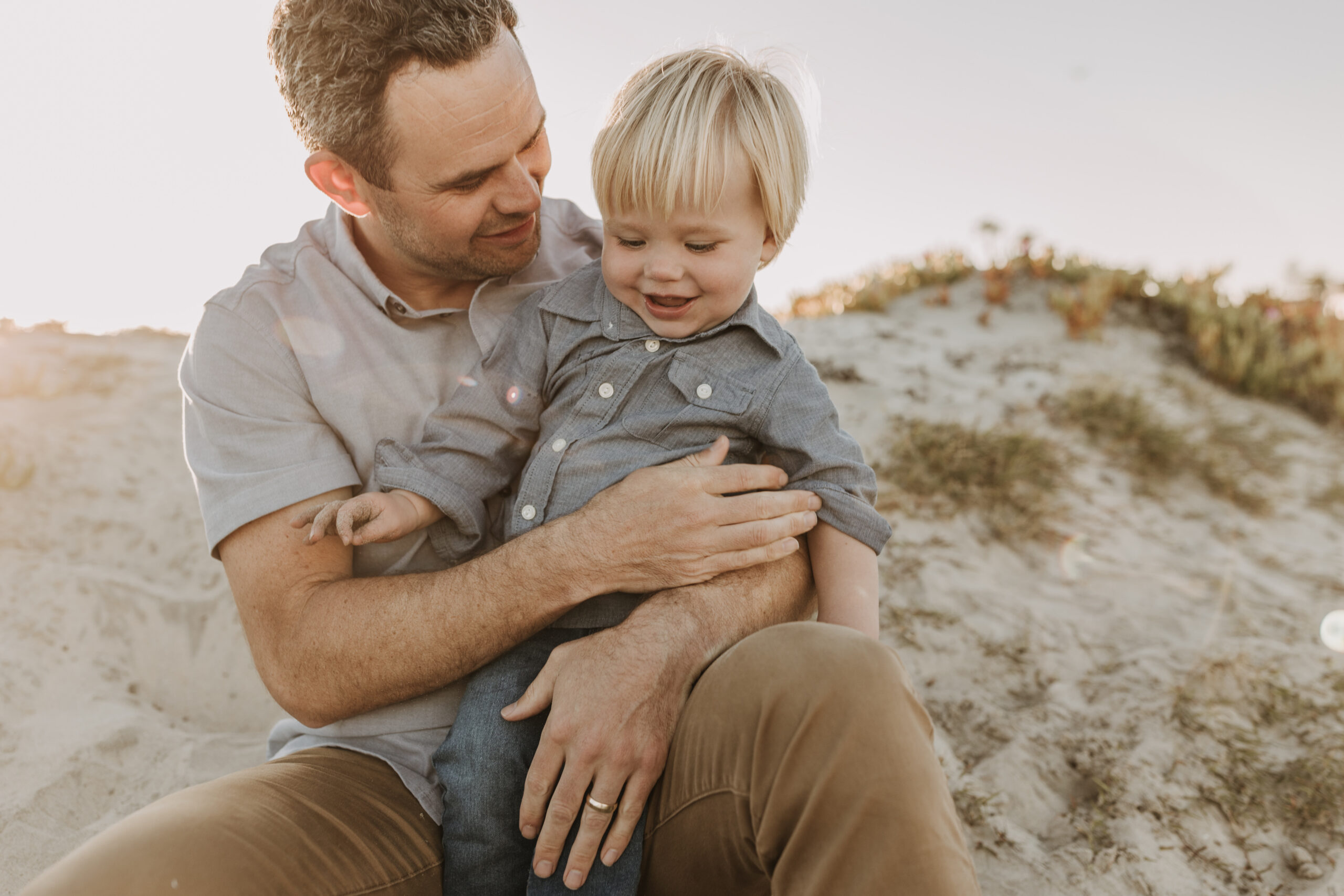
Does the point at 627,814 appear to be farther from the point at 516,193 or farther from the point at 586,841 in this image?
the point at 516,193

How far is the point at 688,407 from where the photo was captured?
7.01 feet

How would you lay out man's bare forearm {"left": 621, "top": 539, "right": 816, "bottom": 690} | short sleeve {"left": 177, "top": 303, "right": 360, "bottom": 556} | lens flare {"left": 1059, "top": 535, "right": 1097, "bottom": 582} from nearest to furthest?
man's bare forearm {"left": 621, "top": 539, "right": 816, "bottom": 690}, short sleeve {"left": 177, "top": 303, "right": 360, "bottom": 556}, lens flare {"left": 1059, "top": 535, "right": 1097, "bottom": 582}

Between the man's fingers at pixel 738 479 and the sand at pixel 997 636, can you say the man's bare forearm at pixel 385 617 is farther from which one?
the sand at pixel 997 636

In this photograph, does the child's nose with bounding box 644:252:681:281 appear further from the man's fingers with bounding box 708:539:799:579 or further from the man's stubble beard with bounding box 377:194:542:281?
the man's fingers with bounding box 708:539:799:579

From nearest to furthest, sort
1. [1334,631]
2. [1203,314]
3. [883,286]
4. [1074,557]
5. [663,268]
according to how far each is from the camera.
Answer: [663,268] < [1334,631] < [1074,557] < [1203,314] < [883,286]

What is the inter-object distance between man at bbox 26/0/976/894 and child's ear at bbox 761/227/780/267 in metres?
0.63

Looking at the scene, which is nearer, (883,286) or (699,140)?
(699,140)

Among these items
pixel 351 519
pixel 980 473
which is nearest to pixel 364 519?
pixel 351 519

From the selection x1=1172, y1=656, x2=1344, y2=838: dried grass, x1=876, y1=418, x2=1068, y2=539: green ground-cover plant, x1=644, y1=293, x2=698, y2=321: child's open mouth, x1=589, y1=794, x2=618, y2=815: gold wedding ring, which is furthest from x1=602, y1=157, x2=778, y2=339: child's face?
x1=876, y1=418, x2=1068, y2=539: green ground-cover plant

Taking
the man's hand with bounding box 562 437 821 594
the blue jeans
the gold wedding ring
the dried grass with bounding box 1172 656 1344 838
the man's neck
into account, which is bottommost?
the dried grass with bounding box 1172 656 1344 838

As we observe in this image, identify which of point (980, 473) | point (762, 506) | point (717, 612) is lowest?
point (980, 473)

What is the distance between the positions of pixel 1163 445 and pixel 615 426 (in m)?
4.55

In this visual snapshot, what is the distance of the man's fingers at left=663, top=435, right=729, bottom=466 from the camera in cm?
208

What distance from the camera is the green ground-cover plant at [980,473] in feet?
14.9
